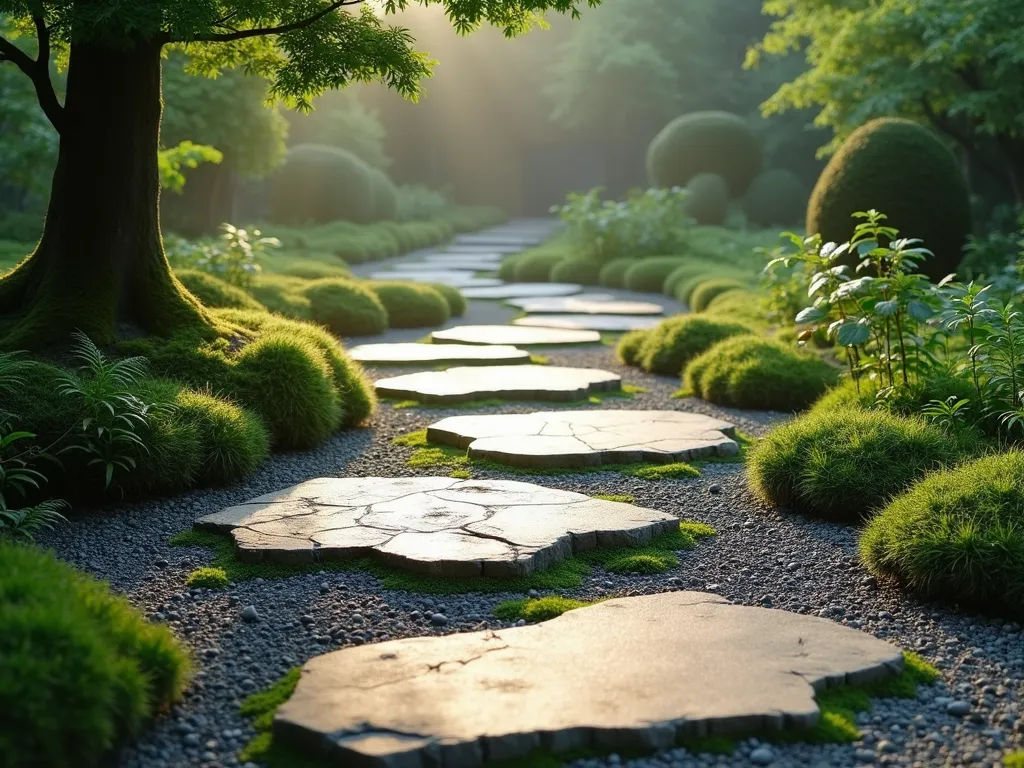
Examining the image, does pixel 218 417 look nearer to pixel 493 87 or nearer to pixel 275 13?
pixel 275 13

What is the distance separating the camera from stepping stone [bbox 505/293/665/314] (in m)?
12.4

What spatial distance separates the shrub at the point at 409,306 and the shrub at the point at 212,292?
297cm

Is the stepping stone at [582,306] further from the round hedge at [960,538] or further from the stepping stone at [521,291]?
the round hedge at [960,538]

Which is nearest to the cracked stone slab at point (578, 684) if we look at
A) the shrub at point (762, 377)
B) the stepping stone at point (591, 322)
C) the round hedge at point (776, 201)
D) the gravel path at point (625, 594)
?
the gravel path at point (625, 594)

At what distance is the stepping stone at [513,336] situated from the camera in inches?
Result: 382

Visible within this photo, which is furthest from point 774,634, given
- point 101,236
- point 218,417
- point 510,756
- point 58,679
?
point 101,236

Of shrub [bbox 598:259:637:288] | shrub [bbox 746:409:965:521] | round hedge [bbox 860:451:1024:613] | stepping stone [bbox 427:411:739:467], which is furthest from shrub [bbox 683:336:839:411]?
shrub [bbox 598:259:637:288]

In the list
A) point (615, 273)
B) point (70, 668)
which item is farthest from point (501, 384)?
point (615, 273)

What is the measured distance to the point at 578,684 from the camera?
288cm

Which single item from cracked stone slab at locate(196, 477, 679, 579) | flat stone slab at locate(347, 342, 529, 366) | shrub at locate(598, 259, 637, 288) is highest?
shrub at locate(598, 259, 637, 288)

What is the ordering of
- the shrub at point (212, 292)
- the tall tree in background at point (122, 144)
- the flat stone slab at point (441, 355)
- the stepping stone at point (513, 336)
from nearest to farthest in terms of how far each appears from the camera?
the tall tree in background at point (122, 144) → the shrub at point (212, 292) → the flat stone slab at point (441, 355) → the stepping stone at point (513, 336)

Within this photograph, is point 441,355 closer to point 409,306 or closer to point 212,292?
point 212,292

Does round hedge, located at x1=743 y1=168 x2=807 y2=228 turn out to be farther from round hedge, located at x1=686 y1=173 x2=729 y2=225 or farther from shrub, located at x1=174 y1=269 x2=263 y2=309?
shrub, located at x1=174 y1=269 x2=263 y2=309

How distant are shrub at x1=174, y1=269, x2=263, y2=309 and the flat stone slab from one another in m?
1.02
